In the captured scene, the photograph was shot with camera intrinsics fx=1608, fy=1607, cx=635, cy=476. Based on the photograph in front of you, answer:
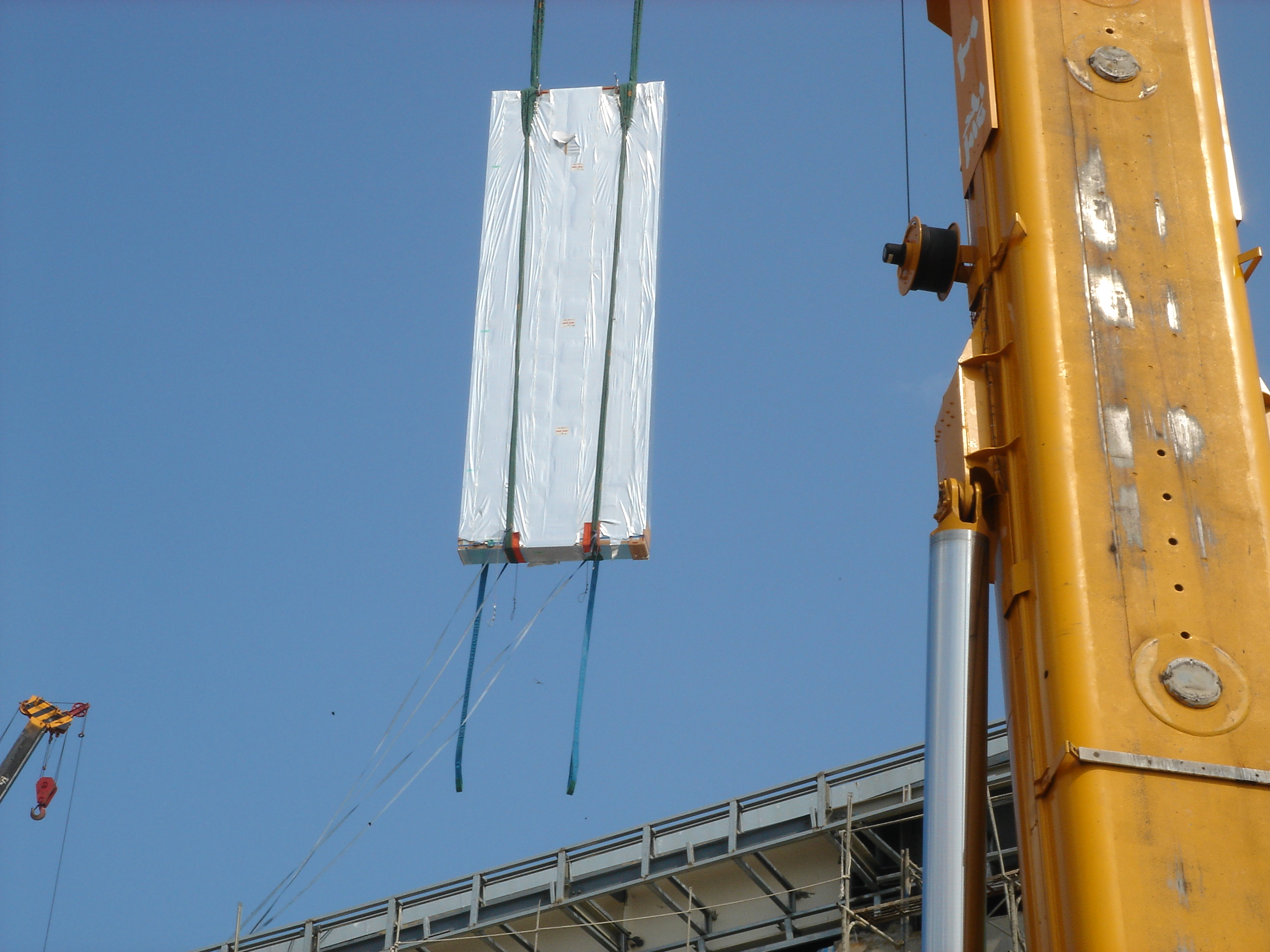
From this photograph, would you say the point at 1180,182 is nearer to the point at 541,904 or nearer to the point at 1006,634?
the point at 1006,634

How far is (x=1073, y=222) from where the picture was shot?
22.5 feet

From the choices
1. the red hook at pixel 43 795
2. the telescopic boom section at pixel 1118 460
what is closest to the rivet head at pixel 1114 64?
the telescopic boom section at pixel 1118 460

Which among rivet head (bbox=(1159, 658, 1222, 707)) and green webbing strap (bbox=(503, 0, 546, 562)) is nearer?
rivet head (bbox=(1159, 658, 1222, 707))

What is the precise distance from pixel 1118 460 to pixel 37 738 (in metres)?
44.3

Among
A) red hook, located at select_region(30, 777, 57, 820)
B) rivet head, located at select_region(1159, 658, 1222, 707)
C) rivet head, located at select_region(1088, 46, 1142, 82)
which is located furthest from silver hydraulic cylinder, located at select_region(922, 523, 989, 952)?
red hook, located at select_region(30, 777, 57, 820)

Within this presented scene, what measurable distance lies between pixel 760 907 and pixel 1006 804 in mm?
4477

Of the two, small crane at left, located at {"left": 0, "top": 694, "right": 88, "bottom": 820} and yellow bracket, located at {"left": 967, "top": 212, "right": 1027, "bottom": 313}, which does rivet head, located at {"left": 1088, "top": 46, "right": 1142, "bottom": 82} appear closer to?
yellow bracket, located at {"left": 967, "top": 212, "right": 1027, "bottom": 313}

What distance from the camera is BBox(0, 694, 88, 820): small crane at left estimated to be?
4372cm

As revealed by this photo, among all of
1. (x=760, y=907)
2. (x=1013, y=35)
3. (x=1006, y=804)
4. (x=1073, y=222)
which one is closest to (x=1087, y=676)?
(x=1073, y=222)

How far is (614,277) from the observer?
18.4 meters

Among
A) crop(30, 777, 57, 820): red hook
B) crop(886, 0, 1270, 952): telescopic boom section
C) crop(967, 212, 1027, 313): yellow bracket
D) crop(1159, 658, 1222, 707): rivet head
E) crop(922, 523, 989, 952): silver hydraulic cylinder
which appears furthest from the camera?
crop(30, 777, 57, 820): red hook

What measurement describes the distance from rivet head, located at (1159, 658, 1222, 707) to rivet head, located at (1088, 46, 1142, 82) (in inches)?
110

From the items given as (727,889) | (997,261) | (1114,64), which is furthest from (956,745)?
(727,889)

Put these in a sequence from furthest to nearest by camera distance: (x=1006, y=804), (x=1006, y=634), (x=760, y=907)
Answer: (x=760, y=907) < (x=1006, y=804) < (x=1006, y=634)
